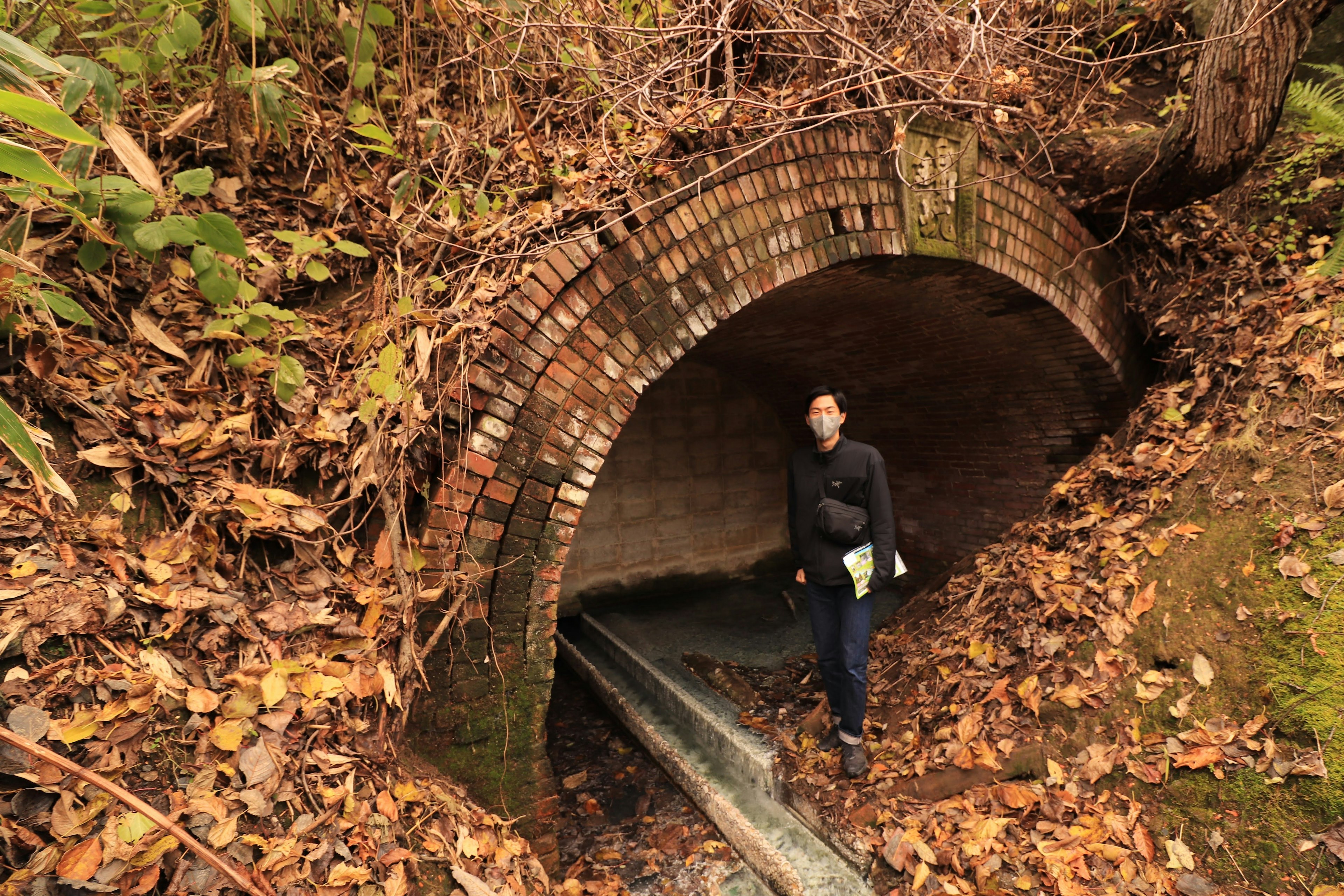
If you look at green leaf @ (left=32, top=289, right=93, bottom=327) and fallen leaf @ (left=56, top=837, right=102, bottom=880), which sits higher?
green leaf @ (left=32, top=289, right=93, bottom=327)

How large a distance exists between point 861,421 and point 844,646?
4.07 m

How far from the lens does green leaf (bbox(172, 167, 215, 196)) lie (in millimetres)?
2207

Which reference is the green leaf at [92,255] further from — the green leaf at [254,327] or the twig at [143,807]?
the twig at [143,807]

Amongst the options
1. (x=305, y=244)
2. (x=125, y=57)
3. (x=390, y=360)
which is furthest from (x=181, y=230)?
(x=125, y=57)

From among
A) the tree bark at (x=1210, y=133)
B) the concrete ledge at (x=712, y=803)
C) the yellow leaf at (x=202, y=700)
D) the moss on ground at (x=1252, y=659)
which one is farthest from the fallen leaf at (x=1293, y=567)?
the yellow leaf at (x=202, y=700)

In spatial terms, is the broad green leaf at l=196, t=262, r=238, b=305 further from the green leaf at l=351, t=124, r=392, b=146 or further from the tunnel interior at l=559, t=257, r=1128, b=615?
the tunnel interior at l=559, t=257, r=1128, b=615

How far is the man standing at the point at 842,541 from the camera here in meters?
3.05

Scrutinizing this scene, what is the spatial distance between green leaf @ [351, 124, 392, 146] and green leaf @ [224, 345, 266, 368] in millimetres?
1122

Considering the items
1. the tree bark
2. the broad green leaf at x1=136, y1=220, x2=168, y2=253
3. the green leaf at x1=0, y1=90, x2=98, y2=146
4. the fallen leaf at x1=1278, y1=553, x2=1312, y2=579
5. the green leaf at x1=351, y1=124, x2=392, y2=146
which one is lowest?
the fallen leaf at x1=1278, y1=553, x2=1312, y2=579

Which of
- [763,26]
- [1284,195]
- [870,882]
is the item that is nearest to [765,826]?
[870,882]

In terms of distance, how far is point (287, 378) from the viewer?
2.34m

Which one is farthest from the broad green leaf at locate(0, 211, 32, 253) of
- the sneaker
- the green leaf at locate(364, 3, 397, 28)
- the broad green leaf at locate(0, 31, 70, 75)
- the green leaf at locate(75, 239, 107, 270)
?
the sneaker

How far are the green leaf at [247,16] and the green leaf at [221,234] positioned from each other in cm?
100

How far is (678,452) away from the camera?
681 cm
